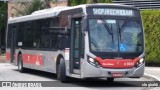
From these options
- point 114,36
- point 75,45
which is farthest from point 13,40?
point 114,36

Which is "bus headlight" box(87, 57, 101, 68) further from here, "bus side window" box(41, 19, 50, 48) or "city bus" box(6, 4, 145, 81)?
"bus side window" box(41, 19, 50, 48)

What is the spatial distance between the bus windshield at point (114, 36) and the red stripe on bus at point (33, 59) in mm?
5436

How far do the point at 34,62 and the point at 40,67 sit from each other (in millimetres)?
1175

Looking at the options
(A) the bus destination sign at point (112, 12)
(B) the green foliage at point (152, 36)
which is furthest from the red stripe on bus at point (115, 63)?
(B) the green foliage at point (152, 36)

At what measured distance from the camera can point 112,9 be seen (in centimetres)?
1861

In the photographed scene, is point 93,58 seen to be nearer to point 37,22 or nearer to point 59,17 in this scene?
point 59,17

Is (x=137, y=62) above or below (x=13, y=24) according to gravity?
below

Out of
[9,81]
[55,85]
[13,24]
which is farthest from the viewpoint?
[13,24]

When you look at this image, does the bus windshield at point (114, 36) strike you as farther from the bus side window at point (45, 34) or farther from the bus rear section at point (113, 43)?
the bus side window at point (45, 34)

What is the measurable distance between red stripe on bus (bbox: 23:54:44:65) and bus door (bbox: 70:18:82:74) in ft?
13.3

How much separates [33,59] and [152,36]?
953 cm

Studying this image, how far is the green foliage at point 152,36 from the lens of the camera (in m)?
30.8

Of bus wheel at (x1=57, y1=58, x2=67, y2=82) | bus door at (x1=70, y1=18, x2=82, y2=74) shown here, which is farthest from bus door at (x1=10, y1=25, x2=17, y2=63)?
bus door at (x1=70, y1=18, x2=82, y2=74)

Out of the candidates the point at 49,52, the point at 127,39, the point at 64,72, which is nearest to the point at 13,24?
the point at 49,52
